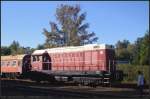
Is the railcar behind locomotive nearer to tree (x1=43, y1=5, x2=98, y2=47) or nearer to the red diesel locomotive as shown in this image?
the red diesel locomotive

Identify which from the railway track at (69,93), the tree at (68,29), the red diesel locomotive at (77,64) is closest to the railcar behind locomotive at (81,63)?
the red diesel locomotive at (77,64)

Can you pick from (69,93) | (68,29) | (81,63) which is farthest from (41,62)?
(68,29)

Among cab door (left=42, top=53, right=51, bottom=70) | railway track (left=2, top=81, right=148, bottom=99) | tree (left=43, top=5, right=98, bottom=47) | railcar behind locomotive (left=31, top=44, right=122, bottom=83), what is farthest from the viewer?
tree (left=43, top=5, right=98, bottom=47)

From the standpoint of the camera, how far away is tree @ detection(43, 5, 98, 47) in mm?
69875

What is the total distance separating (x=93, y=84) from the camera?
33219mm

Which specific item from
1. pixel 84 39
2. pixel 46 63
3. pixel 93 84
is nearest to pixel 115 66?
pixel 93 84

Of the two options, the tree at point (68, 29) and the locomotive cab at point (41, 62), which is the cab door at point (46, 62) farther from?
the tree at point (68, 29)

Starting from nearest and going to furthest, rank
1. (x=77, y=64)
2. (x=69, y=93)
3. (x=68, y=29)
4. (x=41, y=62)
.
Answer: (x=69, y=93) → (x=77, y=64) → (x=41, y=62) → (x=68, y=29)

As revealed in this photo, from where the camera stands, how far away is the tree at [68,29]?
2751 inches

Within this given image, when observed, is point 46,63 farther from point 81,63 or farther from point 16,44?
point 16,44

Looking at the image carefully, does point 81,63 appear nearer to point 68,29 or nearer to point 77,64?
point 77,64

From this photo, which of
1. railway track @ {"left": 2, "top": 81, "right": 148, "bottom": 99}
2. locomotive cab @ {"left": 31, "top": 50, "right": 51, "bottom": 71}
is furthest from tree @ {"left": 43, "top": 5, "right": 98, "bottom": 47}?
railway track @ {"left": 2, "top": 81, "right": 148, "bottom": 99}

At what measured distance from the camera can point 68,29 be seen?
7050cm

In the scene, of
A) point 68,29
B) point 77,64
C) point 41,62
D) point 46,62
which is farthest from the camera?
point 68,29
